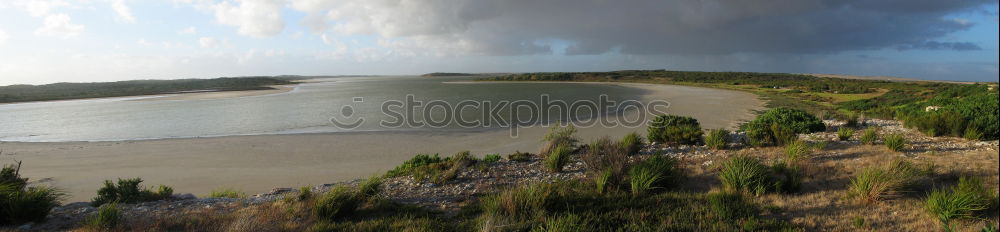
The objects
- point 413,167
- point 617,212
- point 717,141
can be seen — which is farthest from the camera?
point 717,141

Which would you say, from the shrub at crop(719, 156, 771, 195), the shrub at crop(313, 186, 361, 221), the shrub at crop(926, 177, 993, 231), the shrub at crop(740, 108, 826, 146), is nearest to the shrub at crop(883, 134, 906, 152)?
the shrub at crop(740, 108, 826, 146)

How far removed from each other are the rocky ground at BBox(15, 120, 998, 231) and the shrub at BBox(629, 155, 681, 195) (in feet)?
4.67

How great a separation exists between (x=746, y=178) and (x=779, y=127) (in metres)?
6.41

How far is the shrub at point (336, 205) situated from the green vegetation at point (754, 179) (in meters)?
5.60

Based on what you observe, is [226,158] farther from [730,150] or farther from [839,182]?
[839,182]

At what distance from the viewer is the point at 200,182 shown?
1130cm

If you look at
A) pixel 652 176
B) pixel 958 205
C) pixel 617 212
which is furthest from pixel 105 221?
pixel 958 205

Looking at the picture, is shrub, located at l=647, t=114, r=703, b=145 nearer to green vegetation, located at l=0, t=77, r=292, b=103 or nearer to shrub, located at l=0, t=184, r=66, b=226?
Result: shrub, located at l=0, t=184, r=66, b=226

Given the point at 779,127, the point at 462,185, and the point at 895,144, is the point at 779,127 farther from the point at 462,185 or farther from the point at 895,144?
the point at 462,185

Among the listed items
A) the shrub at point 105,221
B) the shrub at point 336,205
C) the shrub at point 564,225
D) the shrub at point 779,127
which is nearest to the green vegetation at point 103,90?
the shrub at point 105,221

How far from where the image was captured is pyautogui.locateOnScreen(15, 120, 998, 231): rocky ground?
6.48 meters

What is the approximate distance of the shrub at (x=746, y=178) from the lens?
6352mm

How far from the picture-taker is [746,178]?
21.1 feet

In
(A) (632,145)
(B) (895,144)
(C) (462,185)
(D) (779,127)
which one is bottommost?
(C) (462,185)
